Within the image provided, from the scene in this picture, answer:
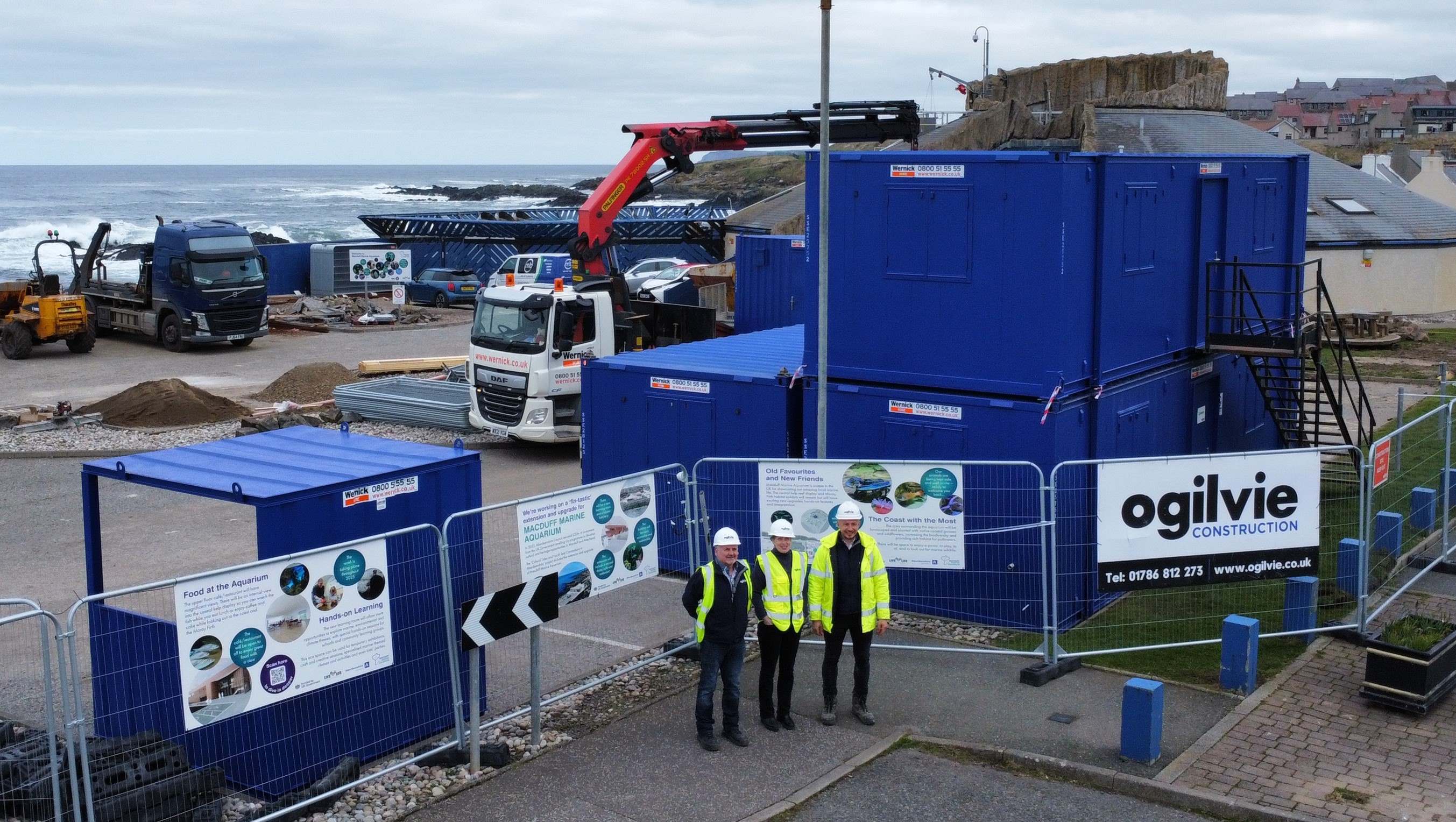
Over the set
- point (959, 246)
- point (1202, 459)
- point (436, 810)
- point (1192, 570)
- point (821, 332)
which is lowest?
point (436, 810)

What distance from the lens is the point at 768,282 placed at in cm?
2539

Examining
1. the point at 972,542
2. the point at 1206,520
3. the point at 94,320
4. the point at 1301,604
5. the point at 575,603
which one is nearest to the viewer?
Answer: the point at 1206,520

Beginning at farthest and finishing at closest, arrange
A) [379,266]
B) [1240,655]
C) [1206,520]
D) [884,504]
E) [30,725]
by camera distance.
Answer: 1. [379,266]
2. [884,504]
3. [1206,520]
4. [1240,655]
5. [30,725]

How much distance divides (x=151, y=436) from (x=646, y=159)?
10380 millimetres

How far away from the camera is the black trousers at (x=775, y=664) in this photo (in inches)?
376

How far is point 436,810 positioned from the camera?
8375 mm

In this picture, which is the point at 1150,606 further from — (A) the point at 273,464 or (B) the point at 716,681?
(A) the point at 273,464

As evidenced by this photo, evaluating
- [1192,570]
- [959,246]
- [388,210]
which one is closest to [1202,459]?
[1192,570]

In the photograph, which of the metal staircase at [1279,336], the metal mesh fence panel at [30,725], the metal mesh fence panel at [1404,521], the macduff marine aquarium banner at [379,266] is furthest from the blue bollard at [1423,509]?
the macduff marine aquarium banner at [379,266]

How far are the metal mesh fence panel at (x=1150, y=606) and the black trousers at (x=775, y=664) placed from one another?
2.44 meters

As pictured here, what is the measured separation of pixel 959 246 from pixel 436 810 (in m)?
7.08

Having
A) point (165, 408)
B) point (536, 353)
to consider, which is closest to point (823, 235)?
point (536, 353)

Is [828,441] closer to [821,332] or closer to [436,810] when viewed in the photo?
[821,332]

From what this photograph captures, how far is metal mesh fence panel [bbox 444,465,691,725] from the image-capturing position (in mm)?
9633
